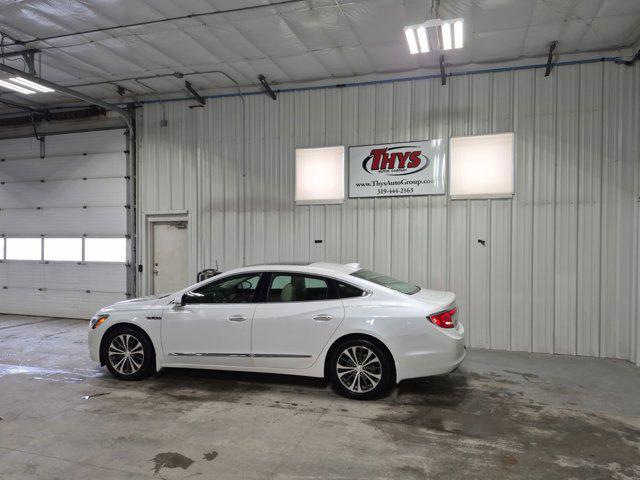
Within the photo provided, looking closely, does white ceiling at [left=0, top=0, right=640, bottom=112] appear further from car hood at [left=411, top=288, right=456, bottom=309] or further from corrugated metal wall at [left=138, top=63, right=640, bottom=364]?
car hood at [left=411, top=288, right=456, bottom=309]

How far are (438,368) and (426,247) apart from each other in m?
2.96

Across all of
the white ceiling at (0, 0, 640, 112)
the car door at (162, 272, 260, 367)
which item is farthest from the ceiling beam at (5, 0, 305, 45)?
the car door at (162, 272, 260, 367)

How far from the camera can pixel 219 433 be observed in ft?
11.8

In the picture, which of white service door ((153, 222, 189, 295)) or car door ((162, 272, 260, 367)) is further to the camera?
white service door ((153, 222, 189, 295))

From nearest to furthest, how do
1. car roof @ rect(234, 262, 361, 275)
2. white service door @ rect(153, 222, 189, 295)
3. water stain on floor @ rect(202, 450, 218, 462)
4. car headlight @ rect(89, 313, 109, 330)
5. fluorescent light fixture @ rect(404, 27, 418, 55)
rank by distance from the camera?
water stain on floor @ rect(202, 450, 218, 462) < car roof @ rect(234, 262, 361, 275) < fluorescent light fixture @ rect(404, 27, 418, 55) < car headlight @ rect(89, 313, 109, 330) < white service door @ rect(153, 222, 189, 295)

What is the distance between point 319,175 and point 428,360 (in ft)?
13.8

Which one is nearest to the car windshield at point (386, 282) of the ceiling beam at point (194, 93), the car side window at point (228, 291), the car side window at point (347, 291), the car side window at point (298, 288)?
the car side window at point (347, 291)

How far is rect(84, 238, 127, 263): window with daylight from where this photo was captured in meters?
8.66

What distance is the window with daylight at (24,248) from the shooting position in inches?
368

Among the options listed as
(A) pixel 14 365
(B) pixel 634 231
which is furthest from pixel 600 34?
(A) pixel 14 365

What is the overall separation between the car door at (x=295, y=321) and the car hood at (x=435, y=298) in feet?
2.82

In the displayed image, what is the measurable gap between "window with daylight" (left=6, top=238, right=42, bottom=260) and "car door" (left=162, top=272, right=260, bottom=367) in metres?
6.52

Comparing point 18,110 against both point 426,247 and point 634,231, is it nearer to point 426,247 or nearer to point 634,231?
point 426,247

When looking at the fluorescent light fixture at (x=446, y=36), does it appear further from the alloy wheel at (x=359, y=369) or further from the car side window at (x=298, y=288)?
the alloy wheel at (x=359, y=369)
